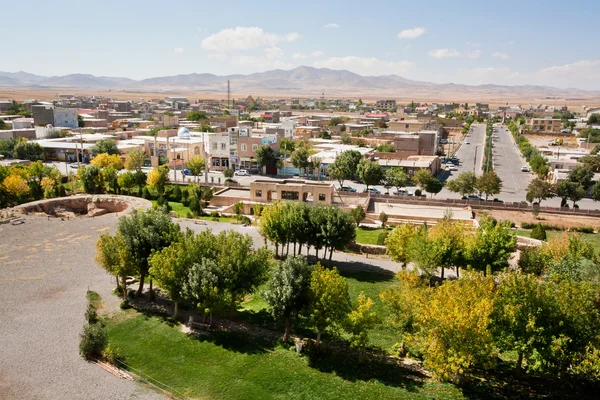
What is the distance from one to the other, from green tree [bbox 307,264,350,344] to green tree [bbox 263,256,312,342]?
491 mm

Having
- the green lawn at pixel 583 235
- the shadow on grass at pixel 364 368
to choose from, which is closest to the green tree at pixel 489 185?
the green lawn at pixel 583 235

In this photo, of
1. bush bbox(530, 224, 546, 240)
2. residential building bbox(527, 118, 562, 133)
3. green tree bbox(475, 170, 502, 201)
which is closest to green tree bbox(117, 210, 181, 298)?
bush bbox(530, 224, 546, 240)

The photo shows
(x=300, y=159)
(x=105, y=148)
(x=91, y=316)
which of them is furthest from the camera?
(x=105, y=148)

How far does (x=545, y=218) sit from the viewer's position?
153 feet

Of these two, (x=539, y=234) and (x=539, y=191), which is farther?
(x=539, y=191)

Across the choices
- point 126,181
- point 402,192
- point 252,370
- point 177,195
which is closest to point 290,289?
point 252,370

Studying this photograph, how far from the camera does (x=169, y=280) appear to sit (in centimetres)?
2286

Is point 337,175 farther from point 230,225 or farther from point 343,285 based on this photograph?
point 343,285

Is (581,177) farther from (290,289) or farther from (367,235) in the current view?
(290,289)

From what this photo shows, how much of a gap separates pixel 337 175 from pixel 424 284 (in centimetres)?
3798

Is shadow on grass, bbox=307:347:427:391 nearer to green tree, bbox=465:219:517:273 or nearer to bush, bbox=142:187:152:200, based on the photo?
green tree, bbox=465:219:517:273

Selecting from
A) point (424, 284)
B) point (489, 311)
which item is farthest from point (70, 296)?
point (489, 311)

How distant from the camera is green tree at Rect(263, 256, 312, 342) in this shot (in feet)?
69.0

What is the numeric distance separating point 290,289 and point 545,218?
118ft
